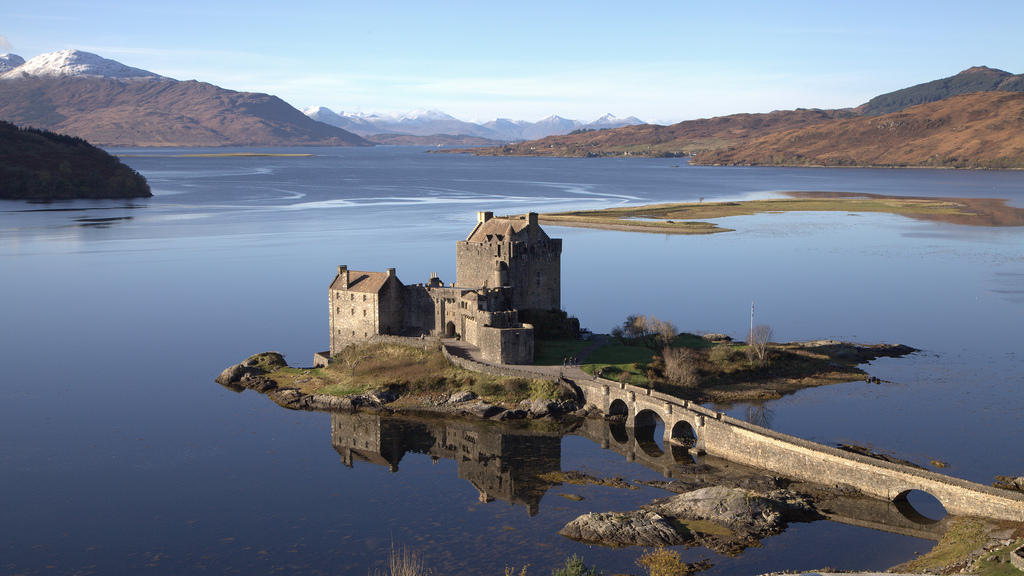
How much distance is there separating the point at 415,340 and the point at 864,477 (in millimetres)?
35435

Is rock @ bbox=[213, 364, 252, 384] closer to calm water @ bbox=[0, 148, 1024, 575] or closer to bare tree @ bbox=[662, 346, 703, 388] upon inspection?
calm water @ bbox=[0, 148, 1024, 575]

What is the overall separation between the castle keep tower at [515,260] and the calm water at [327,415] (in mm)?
10888

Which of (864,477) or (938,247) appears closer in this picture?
(864,477)

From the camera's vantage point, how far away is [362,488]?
52625 mm

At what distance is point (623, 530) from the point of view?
44.0m

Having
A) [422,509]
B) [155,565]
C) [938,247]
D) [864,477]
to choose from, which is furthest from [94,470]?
[938,247]

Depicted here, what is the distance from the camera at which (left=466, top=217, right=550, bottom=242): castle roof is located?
76.9 meters

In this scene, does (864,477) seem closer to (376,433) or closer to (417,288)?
(376,433)

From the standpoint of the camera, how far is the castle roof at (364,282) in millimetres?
74500

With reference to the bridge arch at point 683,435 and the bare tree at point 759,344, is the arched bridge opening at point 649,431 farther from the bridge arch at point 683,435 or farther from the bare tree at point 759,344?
the bare tree at point 759,344

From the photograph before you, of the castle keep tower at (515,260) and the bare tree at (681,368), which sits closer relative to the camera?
the bare tree at (681,368)

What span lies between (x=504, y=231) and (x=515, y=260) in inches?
117

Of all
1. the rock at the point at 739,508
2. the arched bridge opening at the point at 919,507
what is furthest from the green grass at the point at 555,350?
the arched bridge opening at the point at 919,507

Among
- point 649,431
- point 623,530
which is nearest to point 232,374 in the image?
point 649,431
